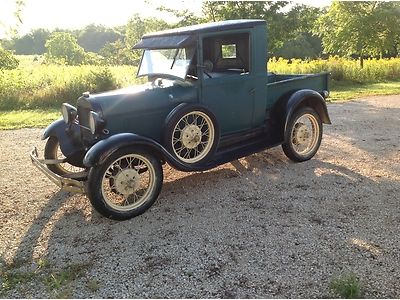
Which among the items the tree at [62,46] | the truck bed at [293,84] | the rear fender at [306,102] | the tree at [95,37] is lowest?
the rear fender at [306,102]

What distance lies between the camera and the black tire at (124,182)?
3.81 m

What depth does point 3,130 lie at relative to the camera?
8.97m

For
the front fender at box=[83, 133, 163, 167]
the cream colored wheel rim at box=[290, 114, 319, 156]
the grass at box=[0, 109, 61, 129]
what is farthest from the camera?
the grass at box=[0, 109, 61, 129]

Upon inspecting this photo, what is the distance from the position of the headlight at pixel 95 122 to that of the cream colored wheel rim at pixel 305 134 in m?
2.83

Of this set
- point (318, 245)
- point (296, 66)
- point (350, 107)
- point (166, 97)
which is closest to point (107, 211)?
point (166, 97)

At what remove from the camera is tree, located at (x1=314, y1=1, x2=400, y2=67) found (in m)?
21.6

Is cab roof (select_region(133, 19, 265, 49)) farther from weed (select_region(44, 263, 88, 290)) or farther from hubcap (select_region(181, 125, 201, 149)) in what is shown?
weed (select_region(44, 263, 88, 290))

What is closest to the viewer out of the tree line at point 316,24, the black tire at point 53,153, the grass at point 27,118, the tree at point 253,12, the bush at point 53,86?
the black tire at point 53,153

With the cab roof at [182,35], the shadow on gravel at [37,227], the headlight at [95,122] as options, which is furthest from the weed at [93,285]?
the cab roof at [182,35]

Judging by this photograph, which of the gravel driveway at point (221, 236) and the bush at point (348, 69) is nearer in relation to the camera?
the gravel driveway at point (221, 236)

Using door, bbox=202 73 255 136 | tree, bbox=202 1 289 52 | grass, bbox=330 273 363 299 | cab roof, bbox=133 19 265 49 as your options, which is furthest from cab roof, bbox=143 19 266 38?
tree, bbox=202 1 289 52

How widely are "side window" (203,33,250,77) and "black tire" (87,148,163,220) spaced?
5.56ft

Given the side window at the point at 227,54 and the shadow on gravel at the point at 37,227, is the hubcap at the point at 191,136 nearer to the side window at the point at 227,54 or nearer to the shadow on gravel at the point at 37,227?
the side window at the point at 227,54

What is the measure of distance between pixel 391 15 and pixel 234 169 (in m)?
21.8
